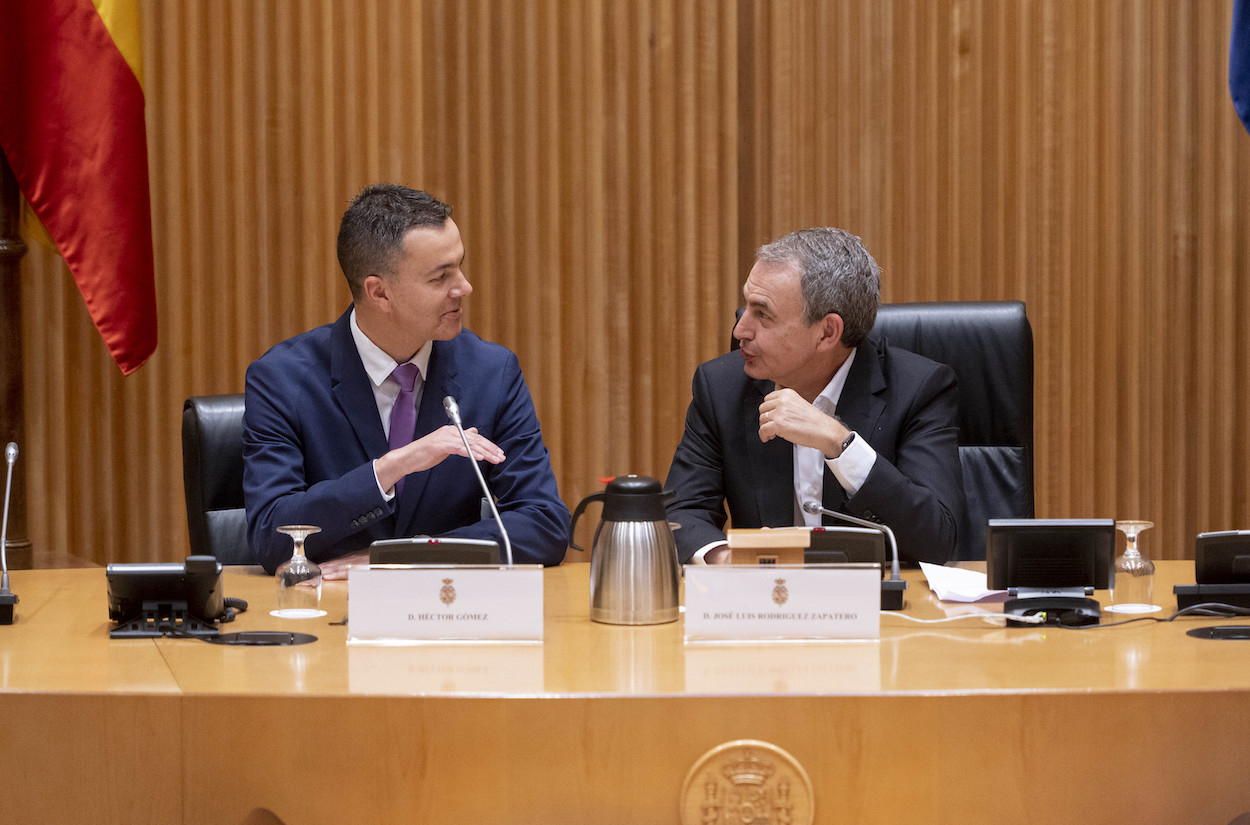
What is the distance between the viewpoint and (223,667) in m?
Result: 1.38

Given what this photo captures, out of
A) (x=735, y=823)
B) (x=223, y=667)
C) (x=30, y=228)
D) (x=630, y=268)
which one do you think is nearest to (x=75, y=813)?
(x=223, y=667)

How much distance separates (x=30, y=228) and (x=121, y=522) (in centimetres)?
89

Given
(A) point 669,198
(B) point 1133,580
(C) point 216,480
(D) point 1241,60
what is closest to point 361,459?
(C) point 216,480

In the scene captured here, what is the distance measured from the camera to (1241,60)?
326 centimetres

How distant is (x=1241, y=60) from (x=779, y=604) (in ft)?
8.46

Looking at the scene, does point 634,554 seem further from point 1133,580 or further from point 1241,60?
point 1241,60

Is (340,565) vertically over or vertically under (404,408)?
under

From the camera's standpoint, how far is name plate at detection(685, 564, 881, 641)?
4.92 ft

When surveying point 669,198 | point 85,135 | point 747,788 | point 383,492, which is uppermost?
point 85,135

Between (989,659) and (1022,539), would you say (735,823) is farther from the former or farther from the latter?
(1022,539)

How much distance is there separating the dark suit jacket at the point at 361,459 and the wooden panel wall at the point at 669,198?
1.19 m

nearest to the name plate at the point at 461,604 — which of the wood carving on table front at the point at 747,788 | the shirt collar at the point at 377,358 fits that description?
the wood carving on table front at the point at 747,788

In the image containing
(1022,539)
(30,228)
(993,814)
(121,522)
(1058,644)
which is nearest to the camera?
(993,814)

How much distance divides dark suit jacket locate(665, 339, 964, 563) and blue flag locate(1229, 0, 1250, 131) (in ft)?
5.05
